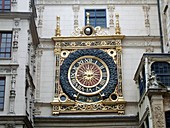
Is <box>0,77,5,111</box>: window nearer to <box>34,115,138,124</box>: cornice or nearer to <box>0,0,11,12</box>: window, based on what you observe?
<box>0,0,11,12</box>: window

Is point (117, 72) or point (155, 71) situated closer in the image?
point (155, 71)

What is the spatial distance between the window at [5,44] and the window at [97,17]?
6937 millimetres

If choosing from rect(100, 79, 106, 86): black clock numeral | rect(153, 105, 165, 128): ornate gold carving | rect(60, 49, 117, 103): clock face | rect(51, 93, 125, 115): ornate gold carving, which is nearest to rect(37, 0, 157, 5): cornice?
rect(60, 49, 117, 103): clock face

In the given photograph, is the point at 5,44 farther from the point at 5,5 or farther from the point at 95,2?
the point at 95,2

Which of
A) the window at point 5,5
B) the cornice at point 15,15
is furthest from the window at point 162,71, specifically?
the window at point 5,5

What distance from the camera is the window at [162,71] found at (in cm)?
2150

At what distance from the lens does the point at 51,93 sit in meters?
25.8

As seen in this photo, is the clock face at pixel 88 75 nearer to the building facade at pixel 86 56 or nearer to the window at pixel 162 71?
the building facade at pixel 86 56

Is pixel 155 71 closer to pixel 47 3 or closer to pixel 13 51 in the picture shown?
pixel 13 51

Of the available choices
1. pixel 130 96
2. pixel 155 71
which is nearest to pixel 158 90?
pixel 155 71

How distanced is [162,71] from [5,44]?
7971mm

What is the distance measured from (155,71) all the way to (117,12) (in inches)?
285

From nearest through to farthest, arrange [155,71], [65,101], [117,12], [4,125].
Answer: [4,125] < [155,71] < [65,101] < [117,12]

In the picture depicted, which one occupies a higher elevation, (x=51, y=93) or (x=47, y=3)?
(x=47, y=3)
